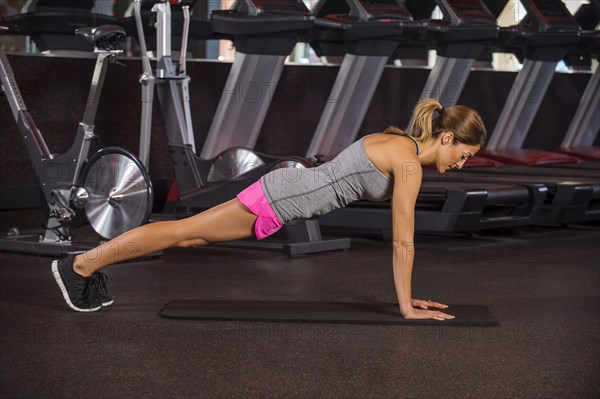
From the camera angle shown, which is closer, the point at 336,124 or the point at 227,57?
the point at 336,124

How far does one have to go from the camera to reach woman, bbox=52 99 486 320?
9.67 feet

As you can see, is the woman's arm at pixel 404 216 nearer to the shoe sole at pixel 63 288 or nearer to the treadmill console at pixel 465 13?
the shoe sole at pixel 63 288

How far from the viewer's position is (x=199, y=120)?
20.5ft

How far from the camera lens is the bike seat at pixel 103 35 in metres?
4.21

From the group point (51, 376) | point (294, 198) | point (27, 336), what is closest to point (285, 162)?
point (294, 198)

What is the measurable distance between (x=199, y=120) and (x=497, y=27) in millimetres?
2261

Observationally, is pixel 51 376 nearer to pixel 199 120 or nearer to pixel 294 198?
pixel 294 198

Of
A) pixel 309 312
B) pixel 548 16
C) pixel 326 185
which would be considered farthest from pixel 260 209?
pixel 548 16

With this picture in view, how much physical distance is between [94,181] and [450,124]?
2030 millimetres

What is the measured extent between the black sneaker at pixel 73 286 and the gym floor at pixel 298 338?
6 cm

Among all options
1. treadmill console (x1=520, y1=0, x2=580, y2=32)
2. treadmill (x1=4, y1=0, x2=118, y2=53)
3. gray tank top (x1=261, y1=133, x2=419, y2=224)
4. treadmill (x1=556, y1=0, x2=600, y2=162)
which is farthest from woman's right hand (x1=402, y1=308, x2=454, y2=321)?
treadmill (x1=556, y1=0, x2=600, y2=162)

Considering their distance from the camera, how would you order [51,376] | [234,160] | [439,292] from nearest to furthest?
1. [51,376]
2. [439,292]
3. [234,160]

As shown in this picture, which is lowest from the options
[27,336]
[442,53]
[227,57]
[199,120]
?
[27,336]

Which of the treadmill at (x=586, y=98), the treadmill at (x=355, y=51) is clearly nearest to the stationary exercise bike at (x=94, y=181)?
the treadmill at (x=355, y=51)
